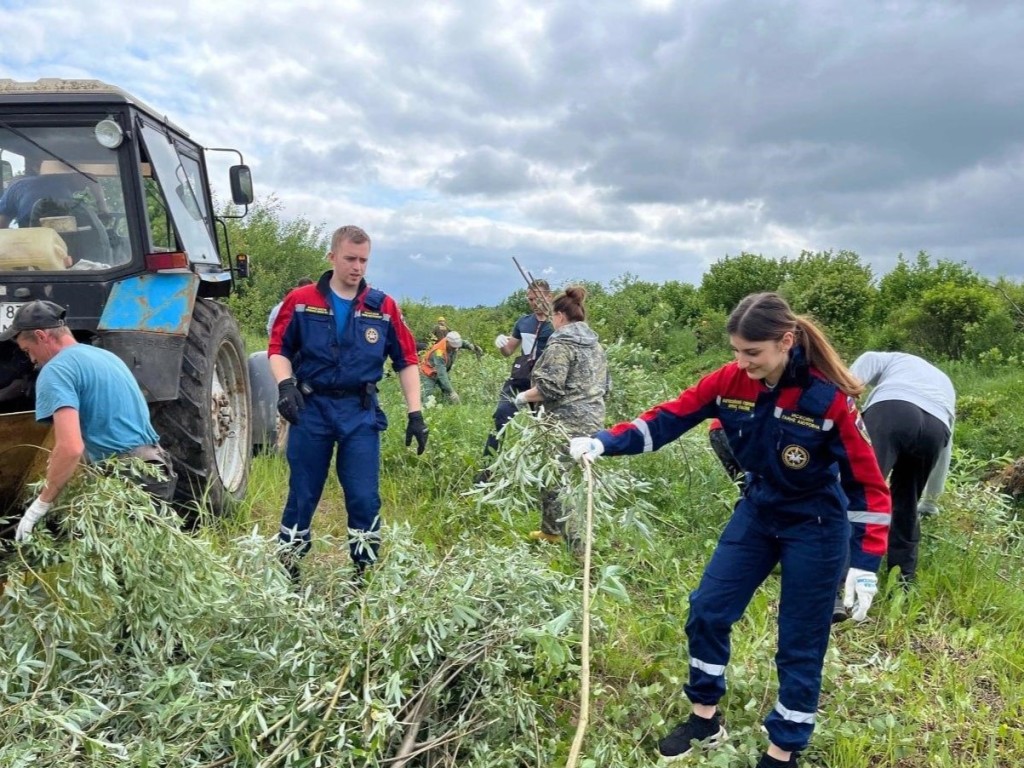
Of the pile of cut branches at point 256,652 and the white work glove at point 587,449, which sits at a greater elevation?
the white work glove at point 587,449

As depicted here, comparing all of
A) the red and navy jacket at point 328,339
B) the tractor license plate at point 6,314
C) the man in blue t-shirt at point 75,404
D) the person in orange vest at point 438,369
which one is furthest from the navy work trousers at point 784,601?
the person in orange vest at point 438,369

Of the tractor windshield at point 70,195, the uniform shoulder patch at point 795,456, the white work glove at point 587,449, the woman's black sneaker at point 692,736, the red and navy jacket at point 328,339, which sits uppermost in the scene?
the tractor windshield at point 70,195

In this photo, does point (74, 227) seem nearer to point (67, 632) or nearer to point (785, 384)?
point (67, 632)

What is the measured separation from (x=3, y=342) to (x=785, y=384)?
3.45 m

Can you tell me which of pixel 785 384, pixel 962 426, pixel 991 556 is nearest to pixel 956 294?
pixel 962 426

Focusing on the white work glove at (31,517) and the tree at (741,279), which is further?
the tree at (741,279)

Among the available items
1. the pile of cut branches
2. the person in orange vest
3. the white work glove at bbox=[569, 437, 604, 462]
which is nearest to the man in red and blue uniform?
the pile of cut branches

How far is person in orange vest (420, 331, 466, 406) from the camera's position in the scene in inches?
364

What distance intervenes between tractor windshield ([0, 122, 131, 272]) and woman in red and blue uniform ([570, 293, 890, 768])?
10.8 ft

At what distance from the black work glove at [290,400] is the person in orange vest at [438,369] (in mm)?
5422

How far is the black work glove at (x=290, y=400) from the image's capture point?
3637 mm

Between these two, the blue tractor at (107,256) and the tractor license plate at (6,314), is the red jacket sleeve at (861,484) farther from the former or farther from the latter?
the tractor license plate at (6,314)

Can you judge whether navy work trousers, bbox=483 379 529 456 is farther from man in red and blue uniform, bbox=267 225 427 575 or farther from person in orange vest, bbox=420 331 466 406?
person in orange vest, bbox=420 331 466 406

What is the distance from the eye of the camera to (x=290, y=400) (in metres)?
3.64
